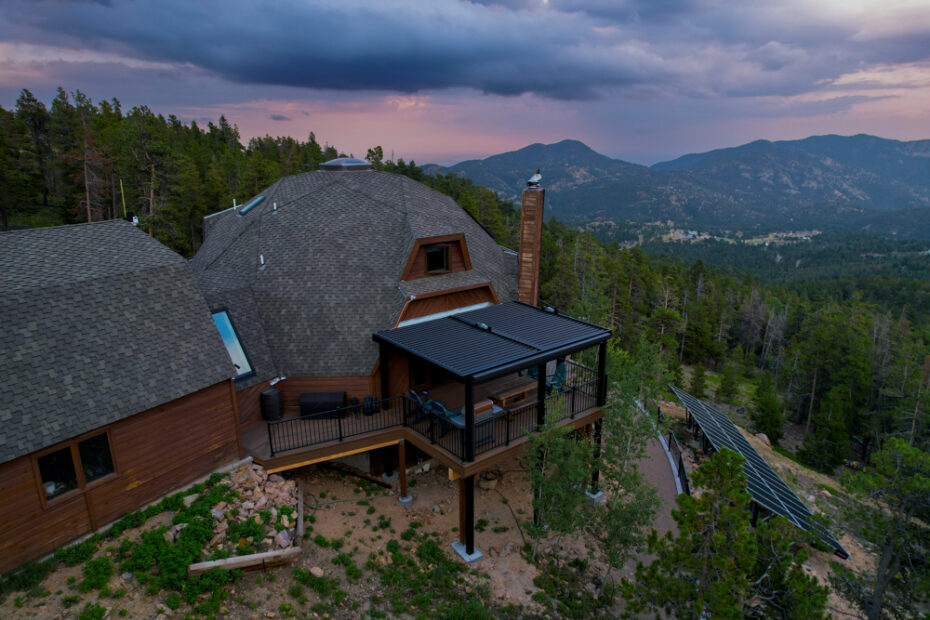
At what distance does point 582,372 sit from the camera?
18.2m

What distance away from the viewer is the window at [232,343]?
564 inches

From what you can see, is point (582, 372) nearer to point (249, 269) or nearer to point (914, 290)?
point (249, 269)

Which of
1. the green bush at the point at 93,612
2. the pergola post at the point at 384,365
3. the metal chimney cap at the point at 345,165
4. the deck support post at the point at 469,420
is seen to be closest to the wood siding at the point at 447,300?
the pergola post at the point at 384,365

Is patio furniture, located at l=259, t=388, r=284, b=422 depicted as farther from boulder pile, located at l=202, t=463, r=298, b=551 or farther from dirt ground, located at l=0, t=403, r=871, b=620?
dirt ground, located at l=0, t=403, r=871, b=620

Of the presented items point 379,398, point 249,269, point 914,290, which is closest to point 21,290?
point 249,269

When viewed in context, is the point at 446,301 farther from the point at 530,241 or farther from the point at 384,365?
the point at 530,241

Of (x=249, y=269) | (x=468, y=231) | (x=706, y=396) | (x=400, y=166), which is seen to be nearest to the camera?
(x=249, y=269)

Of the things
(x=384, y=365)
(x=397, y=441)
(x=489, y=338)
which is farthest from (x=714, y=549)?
(x=384, y=365)

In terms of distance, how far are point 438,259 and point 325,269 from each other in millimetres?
4089

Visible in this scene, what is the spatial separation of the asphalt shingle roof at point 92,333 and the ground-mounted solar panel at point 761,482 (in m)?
14.7

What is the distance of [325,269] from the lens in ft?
55.4

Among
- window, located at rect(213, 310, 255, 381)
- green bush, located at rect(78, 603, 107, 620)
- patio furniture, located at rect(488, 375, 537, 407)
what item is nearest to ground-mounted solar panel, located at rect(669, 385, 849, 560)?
patio furniture, located at rect(488, 375, 537, 407)

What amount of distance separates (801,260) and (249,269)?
229901 millimetres

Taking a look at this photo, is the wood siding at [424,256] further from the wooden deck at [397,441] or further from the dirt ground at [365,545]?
the dirt ground at [365,545]
